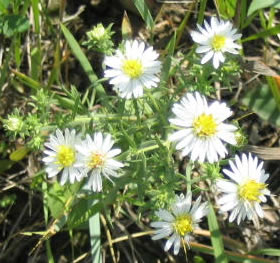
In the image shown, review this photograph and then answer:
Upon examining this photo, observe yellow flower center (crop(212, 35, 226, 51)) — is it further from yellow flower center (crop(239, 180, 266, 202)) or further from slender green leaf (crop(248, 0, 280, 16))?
yellow flower center (crop(239, 180, 266, 202))

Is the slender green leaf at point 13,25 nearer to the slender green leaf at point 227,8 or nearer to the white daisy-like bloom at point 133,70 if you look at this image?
the white daisy-like bloom at point 133,70

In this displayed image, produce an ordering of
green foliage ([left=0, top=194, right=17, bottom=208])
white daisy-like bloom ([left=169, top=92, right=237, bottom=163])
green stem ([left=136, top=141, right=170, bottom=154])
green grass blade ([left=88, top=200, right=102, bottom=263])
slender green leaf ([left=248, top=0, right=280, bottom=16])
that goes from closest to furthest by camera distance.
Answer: white daisy-like bloom ([left=169, top=92, right=237, bottom=163]) < green stem ([left=136, top=141, right=170, bottom=154]) < slender green leaf ([left=248, top=0, right=280, bottom=16]) < green grass blade ([left=88, top=200, right=102, bottom=263]) < green foliage ([left=0, top=194, right=17, bottom=208])

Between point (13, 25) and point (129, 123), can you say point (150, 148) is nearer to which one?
point (129, 123)

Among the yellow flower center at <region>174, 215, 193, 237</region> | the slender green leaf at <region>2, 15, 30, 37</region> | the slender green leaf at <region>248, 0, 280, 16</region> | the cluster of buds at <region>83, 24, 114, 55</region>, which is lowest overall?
the yellow flower center at <region>174, 215, 193, 237</region>

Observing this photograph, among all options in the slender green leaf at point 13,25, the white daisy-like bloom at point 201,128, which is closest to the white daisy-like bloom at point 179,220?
the white daisy-like bloom at point 201,128

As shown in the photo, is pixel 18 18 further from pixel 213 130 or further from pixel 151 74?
pixel 213 130

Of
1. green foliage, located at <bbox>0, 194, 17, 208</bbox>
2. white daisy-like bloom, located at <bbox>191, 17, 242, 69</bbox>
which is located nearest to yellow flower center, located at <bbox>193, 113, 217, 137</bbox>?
white daisy-like bloom, located at <bbox>191, 17, 242, 69</bbox>

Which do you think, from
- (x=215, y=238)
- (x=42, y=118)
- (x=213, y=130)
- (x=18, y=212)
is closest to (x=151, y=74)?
(x=213, y=130)
